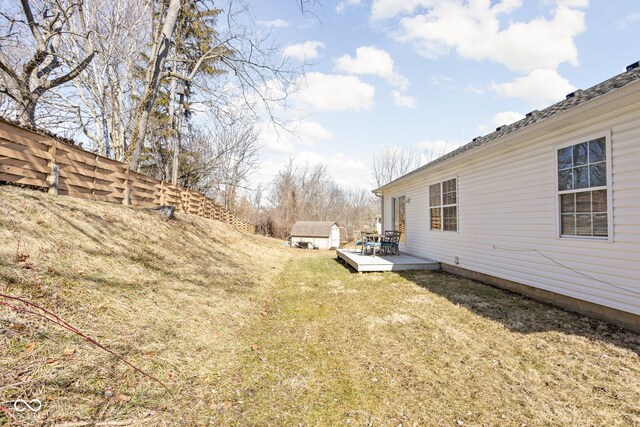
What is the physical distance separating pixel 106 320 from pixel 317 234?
2259cm

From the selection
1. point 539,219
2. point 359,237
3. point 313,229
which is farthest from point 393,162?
point 539,219

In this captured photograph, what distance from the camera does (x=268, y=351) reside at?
361cm

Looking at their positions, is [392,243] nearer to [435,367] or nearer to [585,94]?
[585,94]

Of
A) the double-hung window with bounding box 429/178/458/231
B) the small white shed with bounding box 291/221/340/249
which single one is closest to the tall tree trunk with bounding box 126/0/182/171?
the double-hung window with bounding box 429/178/458/231

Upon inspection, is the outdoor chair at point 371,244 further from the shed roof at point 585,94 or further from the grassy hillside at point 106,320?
the grassy hillside at point 106,320

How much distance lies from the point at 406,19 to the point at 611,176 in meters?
6.67

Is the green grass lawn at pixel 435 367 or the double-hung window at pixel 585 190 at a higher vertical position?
the double-hung window at pixel 585 190

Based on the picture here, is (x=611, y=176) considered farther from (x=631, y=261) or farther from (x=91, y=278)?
(x=91, y=278)

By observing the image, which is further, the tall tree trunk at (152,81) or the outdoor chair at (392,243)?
the outdoor chair at (392,243)

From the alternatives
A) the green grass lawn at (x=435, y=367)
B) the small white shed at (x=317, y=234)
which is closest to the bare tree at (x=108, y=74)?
the green grass lawn at (x=435, y=367)

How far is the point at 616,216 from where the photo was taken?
4109 millimetres

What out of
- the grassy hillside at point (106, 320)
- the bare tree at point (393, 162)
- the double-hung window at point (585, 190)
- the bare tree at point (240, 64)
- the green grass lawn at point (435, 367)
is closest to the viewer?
the grassy hillside at point (106, 320)

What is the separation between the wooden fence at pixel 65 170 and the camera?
473cm

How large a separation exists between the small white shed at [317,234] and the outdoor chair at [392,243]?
46.6ft
